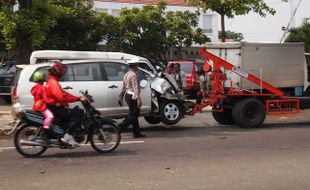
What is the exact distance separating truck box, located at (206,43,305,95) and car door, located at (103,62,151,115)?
270cm

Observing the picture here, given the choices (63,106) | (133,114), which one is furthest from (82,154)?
(133,114)

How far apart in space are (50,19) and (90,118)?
222 inches

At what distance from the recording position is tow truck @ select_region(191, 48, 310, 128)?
532 inches

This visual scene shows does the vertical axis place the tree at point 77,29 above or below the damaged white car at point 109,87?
above

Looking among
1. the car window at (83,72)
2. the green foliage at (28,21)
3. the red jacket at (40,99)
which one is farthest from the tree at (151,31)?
the red jacket at (40,99)

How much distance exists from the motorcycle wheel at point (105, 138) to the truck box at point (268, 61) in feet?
17.3

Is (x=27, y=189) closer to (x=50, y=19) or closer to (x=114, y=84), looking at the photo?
(x=114, y=84)

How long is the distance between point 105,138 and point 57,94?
3.91 feet

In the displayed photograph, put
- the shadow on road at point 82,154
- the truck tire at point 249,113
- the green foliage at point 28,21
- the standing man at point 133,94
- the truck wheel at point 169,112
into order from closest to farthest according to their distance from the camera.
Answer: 1. the shadow on road at point 82,154
2. the standing man at point 133,94
3. the truck wheel at point 169,112
4. the truck tire at point 249,113
5. the green foliage at point 28,21

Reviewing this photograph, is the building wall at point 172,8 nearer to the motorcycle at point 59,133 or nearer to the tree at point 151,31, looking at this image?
the tree at point 151,31

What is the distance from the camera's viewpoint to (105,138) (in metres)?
9.62

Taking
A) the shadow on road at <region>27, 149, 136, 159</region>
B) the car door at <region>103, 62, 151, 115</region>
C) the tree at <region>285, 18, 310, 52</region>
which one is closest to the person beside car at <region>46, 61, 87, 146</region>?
the shadow on road at <region>27, 149, 136, 159</region>

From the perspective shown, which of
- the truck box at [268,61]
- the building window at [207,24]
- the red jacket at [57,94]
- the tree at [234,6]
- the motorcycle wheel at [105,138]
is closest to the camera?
the red jacket at [57,94]

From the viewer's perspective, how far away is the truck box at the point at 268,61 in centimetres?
1404
